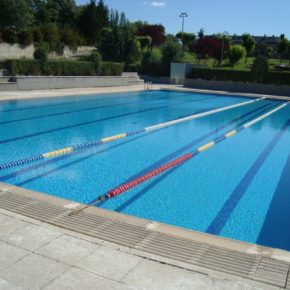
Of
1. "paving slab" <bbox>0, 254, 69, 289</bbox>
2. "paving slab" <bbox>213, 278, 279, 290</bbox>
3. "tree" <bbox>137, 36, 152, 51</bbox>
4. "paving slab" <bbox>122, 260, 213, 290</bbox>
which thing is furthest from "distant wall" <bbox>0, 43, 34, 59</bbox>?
"paving slab" <bbox>213, 278, 279, 290</bbox>

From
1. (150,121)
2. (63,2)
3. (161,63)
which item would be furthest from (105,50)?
(150,121)

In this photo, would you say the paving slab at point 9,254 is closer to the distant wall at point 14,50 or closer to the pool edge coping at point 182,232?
the pool edge coping at point 182,232

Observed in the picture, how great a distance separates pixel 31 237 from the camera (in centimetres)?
370

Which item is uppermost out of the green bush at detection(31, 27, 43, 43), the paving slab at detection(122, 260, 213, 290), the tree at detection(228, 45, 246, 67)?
the green bush at detection(31, 27, 43, 43)

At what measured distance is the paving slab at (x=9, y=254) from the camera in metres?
3.22

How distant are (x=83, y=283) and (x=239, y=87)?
80.7ft

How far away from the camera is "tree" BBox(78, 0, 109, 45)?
46.5m

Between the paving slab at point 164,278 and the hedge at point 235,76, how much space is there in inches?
947

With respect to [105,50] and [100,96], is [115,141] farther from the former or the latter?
[105,50]

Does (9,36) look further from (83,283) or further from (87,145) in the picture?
(83,283)

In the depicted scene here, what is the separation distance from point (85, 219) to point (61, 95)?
14492 millimetres

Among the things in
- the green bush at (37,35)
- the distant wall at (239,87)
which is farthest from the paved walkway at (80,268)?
the green bush at (37,35)

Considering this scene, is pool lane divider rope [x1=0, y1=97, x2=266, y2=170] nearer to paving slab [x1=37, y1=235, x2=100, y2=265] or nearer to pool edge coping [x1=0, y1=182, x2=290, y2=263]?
pool edge coping [x1=0, y1=182, x2=290, y2=263]

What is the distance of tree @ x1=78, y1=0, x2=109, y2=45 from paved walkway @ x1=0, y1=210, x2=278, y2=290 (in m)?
46.0
